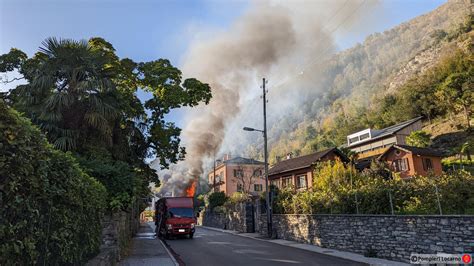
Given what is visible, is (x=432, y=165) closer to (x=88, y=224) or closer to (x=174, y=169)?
(x=174, y=169)

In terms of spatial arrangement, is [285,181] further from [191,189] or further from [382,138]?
[382,138]

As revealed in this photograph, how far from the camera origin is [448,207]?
11.3 meters

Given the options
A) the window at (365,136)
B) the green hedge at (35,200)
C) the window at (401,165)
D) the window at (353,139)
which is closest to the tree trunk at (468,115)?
the window at (365,136)

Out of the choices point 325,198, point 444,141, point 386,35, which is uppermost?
point 386,35

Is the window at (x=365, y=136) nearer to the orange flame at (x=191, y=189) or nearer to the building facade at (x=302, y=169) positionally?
the building facade at (x=302, y=169)

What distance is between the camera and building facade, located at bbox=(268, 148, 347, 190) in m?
38.1

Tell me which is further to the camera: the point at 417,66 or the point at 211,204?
the point at 417,66

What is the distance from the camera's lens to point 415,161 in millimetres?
38938

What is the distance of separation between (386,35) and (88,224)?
201177 mm

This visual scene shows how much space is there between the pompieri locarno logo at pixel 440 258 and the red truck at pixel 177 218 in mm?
16316

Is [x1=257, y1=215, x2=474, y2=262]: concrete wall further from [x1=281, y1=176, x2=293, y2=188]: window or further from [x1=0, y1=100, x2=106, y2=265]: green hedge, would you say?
[x1=281, y1=176, x2=293, y2=188]: window

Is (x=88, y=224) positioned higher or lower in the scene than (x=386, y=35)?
lower

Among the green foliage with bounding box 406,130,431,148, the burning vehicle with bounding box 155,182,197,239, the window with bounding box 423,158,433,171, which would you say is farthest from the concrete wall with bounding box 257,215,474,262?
the green foliage with bounding box 406,130,431,148

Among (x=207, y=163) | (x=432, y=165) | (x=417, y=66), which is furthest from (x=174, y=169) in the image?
(x=417, y=66)
